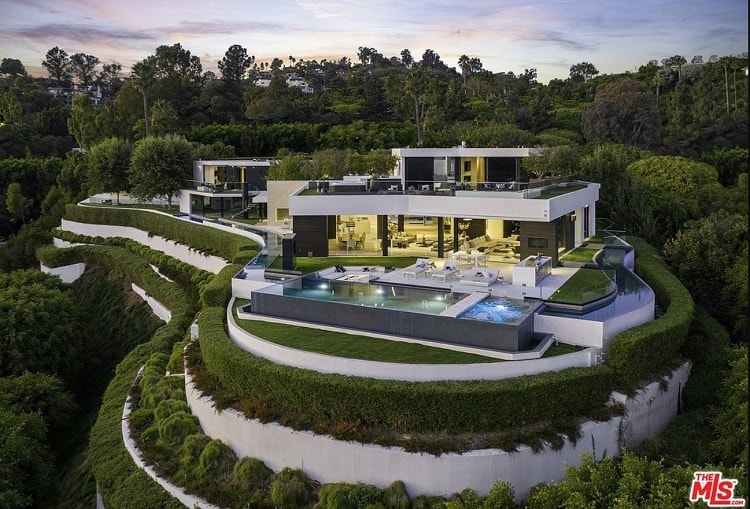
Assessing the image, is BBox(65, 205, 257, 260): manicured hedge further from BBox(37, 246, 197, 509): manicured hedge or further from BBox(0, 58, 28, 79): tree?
BBox(0, 58, 28, 79): tree

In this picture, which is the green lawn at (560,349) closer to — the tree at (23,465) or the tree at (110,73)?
the tree at (23,465)

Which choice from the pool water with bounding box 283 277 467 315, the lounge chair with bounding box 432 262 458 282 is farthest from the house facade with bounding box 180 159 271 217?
the pool water with bounding box 283 277 467 315

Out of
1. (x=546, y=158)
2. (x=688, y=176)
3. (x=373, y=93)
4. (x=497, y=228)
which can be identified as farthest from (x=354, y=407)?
(x=373, y=93)

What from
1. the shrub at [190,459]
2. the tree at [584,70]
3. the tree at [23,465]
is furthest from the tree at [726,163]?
the tree at [584,70]

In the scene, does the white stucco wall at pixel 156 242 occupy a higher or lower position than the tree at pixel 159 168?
lower

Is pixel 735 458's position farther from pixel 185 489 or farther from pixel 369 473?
pixel 185 489
